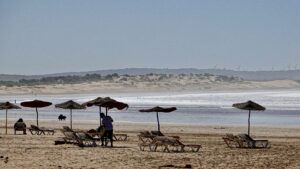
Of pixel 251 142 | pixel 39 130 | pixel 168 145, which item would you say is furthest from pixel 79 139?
pixel 39 130

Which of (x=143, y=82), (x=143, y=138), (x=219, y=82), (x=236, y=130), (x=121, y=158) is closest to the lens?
(x=121, y=158)

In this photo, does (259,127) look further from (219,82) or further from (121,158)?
(219,82)

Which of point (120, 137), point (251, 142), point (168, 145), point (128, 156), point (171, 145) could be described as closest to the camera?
point (128, 156)

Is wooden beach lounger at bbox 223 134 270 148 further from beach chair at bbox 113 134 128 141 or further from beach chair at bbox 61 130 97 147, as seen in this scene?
beach chair at bbox 61 130 97 147

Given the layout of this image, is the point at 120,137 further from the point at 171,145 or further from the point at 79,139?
the point at 171,145

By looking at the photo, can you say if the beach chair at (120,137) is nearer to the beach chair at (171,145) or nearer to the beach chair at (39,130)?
the beach chair at (39,130)

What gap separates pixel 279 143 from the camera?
27.9m

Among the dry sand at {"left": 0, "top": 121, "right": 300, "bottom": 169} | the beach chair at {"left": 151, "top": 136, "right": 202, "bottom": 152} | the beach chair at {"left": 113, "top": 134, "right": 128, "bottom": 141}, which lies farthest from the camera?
the beach chair at {"left": 113, "top": 134, "right": 128, "bottom": 141}

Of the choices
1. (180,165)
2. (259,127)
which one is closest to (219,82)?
(259,127)

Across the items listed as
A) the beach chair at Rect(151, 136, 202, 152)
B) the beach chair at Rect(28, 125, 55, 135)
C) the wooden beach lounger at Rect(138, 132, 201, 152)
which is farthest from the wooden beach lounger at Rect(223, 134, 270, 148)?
the beach chair at Rect(28, 125, 55, 135)

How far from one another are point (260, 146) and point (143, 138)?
4.65 meters

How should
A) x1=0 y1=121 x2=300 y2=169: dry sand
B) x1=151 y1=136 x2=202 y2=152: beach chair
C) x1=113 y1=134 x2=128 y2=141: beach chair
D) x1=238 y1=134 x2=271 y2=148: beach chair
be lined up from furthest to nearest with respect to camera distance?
1. x1=113 y1=134 x2=128 y2=141: beach chair
2. x1=238 y1=134 x2=271 y2=148: beach chair
3. x1=151 y1=136 x2=202 y2=152: beach chair
4. x1=0 y1=121 x2=300 y2=169: dry sand

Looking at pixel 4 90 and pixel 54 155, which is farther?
pixel 4 90

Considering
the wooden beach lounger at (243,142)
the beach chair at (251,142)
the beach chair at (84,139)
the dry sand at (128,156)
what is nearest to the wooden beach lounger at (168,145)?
the dry sand at (128,156)
